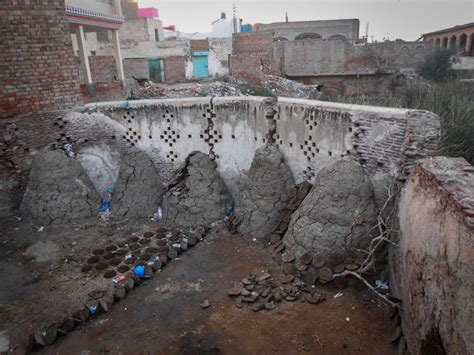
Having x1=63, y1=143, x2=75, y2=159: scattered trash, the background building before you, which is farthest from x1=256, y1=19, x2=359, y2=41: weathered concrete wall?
x1=63, y1=143, x2=75, y2=159: scattered trash

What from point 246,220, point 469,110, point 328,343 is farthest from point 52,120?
point 469,110

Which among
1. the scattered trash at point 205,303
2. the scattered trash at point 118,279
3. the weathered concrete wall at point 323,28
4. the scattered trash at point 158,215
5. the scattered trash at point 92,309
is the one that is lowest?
the scattered trash at point 205,303

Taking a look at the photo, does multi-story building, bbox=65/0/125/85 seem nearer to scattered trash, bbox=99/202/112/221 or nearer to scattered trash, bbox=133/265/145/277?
scattered trash, bbox=99/202/112/221

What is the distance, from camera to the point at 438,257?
301 cm

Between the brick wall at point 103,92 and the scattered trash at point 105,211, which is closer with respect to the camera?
the scattered trash at point 105,211

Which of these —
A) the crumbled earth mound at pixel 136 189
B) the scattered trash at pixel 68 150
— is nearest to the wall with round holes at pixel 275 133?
the crumbled earth mound at pixel 136 189

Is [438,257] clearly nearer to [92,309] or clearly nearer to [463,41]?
[92,309]

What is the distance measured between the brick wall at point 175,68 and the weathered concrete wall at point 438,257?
17.7 meters

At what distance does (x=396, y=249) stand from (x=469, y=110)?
534 cm

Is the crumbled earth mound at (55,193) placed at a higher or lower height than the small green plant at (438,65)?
lower

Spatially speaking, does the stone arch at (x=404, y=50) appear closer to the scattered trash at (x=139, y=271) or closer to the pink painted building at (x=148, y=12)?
the scattered trash at (x=139, y=271)

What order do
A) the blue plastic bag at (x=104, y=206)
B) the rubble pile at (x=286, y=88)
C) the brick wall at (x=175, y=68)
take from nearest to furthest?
1. the blue plastic bag at (x=104, y=206)
2. the rubble pile at (x=286, y=88)
3. the brick wall at (x=175, y=68)

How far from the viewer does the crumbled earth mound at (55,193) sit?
6.50 metres

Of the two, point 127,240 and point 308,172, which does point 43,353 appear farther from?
point 308,172
